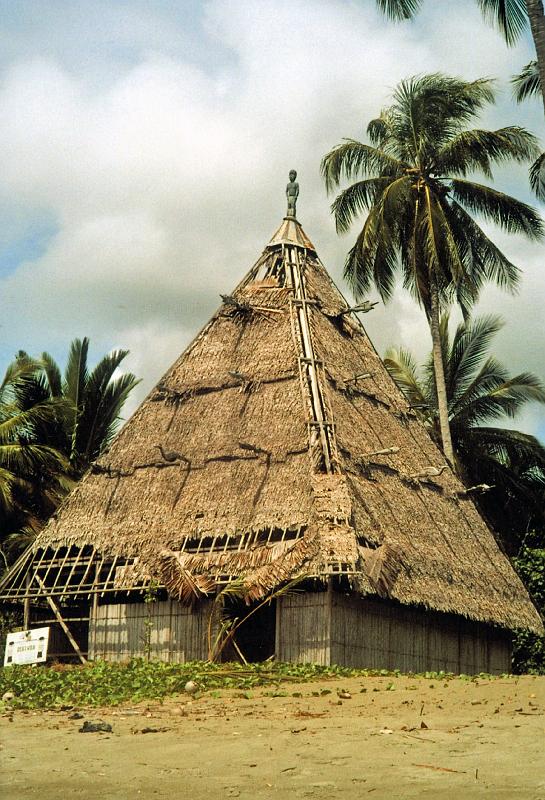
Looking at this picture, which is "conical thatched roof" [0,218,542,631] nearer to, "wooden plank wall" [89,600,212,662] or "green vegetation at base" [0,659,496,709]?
"wooden plank wall" [89,600,212,662]

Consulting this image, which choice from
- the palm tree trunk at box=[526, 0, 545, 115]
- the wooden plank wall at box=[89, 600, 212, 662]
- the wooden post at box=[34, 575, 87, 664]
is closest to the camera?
the palm tree trunk at box=[526, 0, 545, 115]

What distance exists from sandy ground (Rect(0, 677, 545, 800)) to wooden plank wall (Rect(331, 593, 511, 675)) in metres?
3.77

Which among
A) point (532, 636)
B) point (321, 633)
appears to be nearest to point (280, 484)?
point (321, 633)

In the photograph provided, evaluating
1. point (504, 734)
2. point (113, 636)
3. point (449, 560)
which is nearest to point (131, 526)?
point (113, 636)

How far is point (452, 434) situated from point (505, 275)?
4.72 metres

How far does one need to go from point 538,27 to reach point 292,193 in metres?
10.1

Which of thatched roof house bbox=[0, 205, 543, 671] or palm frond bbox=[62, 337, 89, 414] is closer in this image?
thatched roof house bbox=[0, 205, 543, 671]

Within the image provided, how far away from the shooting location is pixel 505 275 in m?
29.4

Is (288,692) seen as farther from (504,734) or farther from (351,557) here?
(504,734)

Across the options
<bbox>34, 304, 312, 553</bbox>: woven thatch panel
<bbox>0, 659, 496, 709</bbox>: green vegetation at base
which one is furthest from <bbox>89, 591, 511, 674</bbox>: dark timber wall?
<bbox>34, 304, 312, 553</bbox>: woven thatch panel

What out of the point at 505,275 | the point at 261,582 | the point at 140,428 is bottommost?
the point at 261,582

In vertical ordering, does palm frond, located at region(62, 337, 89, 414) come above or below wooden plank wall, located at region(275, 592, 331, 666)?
above

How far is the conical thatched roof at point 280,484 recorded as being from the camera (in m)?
20.5

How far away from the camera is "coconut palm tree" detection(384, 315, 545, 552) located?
104ft
